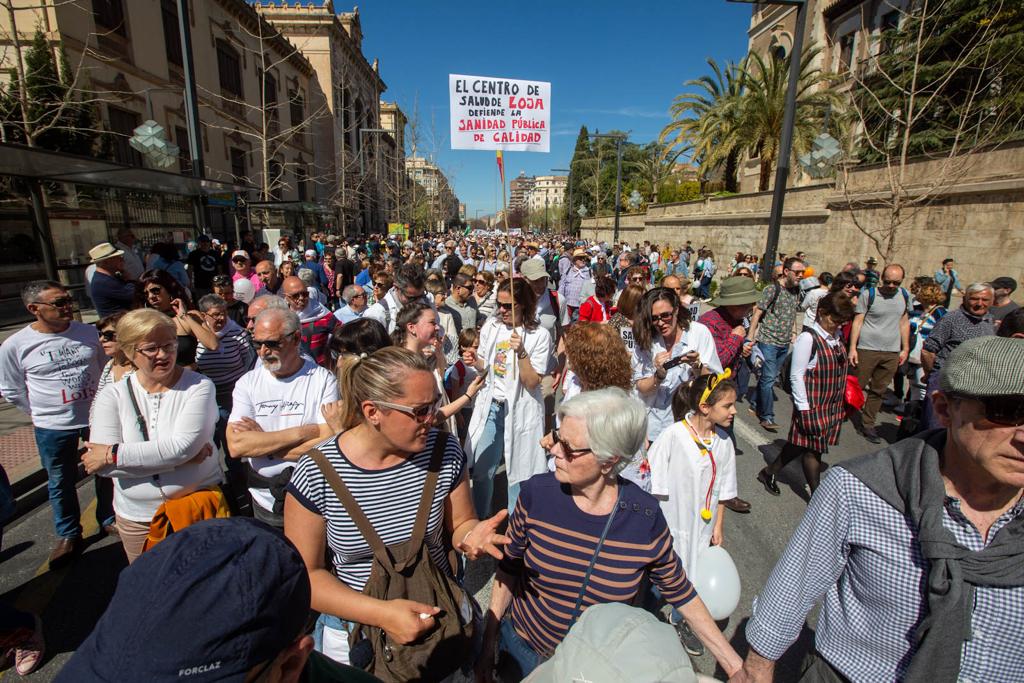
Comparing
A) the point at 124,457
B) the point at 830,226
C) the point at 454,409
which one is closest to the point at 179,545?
the point at 124,457

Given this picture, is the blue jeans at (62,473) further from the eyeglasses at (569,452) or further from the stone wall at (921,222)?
the stone wall at (921,222)

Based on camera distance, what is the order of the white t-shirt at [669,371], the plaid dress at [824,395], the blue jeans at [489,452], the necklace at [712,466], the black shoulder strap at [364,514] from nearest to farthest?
the black shoulder strap at [364,514], the necklace at [712,466], the blue jeans at [489,452], the white t-shirt at [669,371], the plaid dress at [824,395]

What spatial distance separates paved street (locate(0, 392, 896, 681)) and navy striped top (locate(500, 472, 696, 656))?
1417mm

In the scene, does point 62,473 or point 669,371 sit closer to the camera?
point 62,473

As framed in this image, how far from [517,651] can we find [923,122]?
23.0 metres

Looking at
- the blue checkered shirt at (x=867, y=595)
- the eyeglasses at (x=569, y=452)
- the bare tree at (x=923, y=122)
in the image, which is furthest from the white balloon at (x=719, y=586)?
the bare tree at (x=923, y=122)

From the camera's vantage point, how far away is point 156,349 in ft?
8.68

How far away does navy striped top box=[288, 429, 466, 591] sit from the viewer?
1825 millimetres

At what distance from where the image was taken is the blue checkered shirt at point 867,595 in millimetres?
1349

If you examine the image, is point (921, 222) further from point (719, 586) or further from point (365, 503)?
point (365, 503)

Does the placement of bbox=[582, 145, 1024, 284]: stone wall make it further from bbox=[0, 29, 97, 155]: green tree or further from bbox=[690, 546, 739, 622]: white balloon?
bbox=[0, 29, 97, 155]: green tree

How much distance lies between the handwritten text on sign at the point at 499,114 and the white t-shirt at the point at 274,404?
294 centimetres

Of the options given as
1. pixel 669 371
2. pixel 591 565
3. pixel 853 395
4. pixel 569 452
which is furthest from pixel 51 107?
pixel 853 395

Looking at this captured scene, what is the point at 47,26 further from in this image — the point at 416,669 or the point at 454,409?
the point at 416,669
